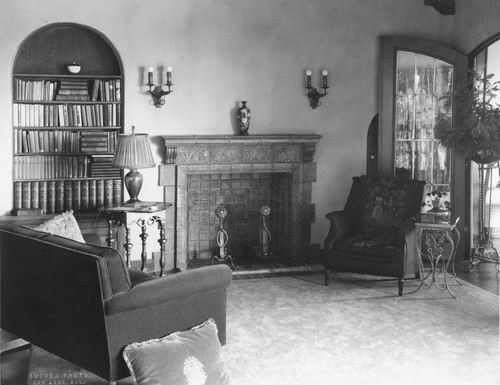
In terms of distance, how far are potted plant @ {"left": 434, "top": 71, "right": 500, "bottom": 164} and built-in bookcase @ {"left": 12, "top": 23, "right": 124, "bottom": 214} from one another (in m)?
3.41

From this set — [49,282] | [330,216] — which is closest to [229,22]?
[330,216]

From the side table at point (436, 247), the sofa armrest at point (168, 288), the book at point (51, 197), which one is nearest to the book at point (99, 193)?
the book at point (51, 197)

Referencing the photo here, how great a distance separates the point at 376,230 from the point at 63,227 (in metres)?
3.24

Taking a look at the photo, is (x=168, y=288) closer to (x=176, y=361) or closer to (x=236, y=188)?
(x=176, y=361)

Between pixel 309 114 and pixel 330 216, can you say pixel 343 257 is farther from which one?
pixel 309 114

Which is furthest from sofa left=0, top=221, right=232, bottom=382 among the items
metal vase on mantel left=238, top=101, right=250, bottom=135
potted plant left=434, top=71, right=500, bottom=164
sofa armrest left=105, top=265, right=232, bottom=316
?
potted plant left=434, top=71, right=500, bottom=164

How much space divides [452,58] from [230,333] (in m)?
4.12

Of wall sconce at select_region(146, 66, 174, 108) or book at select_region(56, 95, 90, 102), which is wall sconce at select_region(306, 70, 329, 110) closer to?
wall sconce at select_region(146, 66, 174, 108)

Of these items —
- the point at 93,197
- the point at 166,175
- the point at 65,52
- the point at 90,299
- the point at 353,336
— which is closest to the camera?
the point at 90,299

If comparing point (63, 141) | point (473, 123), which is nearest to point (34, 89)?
point (63, 141)

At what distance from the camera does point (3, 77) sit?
5957 millimetres

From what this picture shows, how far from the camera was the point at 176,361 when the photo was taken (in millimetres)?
3412

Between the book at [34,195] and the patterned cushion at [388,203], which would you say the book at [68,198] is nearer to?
the book at [34,195]

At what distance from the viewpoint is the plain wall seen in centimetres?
616
